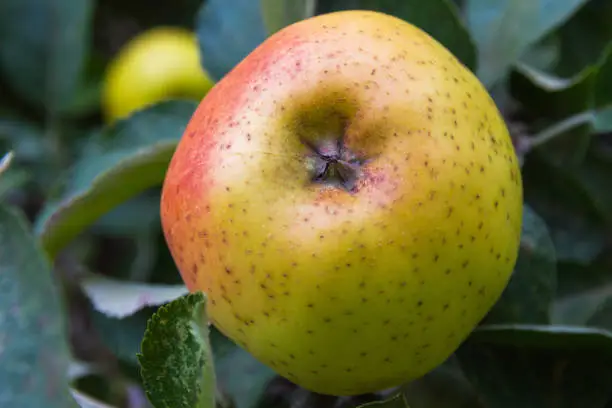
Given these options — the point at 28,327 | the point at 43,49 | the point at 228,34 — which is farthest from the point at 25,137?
the point at 28,327

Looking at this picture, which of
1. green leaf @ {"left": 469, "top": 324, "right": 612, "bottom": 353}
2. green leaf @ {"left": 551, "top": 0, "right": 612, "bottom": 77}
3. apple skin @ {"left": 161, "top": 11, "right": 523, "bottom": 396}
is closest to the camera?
apple skin @ {"left": 161, "top": 11, "right": 523, "bottom": 396}

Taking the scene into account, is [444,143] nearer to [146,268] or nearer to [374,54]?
[374,54]

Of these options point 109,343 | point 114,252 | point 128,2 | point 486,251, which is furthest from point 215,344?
point 128,2

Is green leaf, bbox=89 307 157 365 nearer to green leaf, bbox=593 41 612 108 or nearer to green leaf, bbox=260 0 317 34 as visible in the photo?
green leaf, bbox=260 0 317 34

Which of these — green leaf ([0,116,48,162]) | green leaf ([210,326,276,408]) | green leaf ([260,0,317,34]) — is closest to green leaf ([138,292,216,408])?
green leaf ([210,326,276,408])

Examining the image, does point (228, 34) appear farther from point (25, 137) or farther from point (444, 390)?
point (25, 137)
